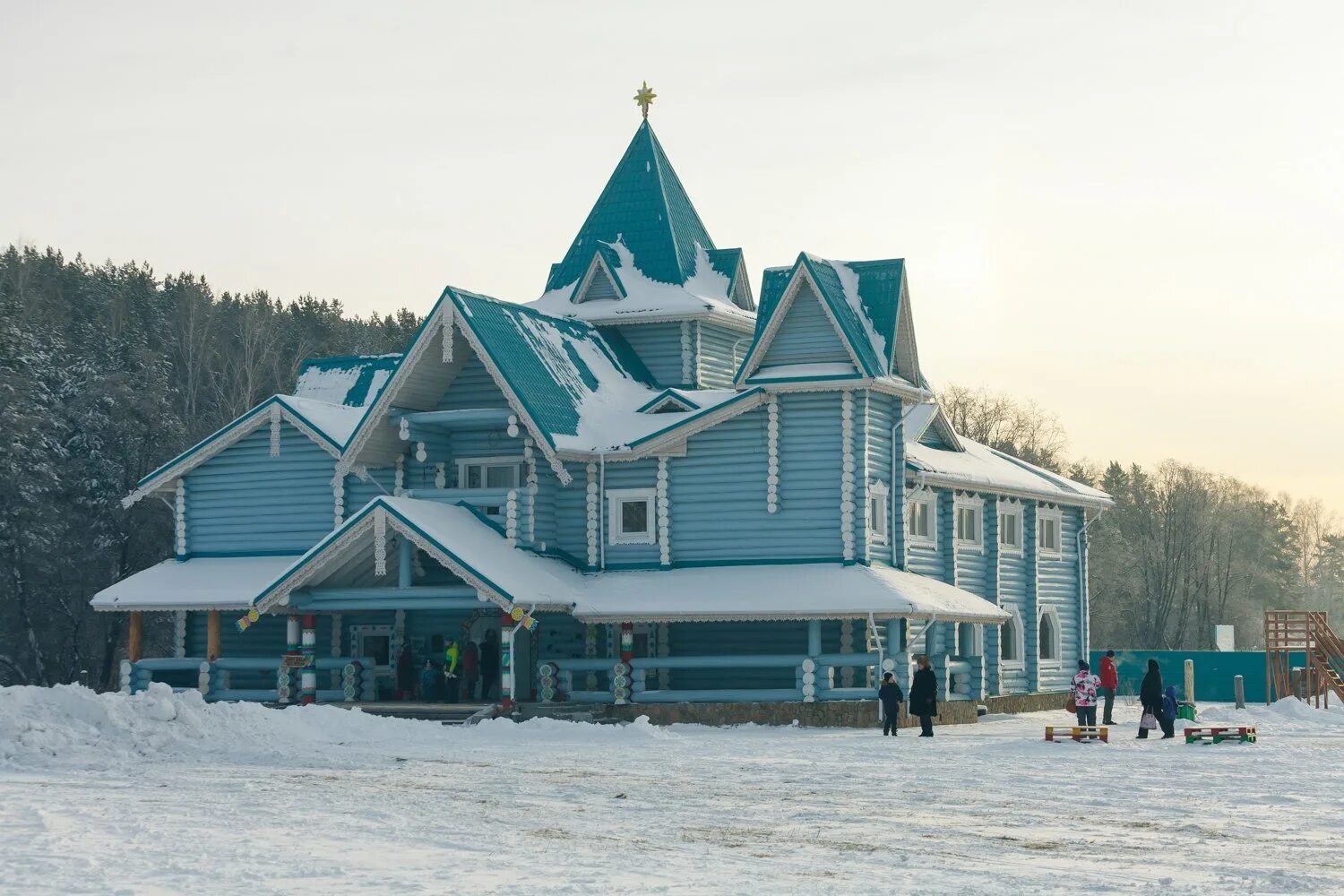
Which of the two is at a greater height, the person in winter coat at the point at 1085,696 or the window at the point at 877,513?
the window at the point at 877,513

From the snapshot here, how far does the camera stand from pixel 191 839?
55.1ft

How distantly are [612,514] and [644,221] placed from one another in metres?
9.93

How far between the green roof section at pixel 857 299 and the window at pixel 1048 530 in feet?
35.6

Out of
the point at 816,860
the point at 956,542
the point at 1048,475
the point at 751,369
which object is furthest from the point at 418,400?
the point at 816,860

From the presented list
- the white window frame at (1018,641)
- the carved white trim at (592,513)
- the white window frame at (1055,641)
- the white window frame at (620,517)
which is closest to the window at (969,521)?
the white window frame at (1018,641)

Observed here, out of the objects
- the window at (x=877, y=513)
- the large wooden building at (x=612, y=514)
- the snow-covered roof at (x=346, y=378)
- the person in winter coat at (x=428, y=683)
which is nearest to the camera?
the large wooden building at (x=612, y=514)

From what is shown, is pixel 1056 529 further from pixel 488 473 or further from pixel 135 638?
pixel 135 638

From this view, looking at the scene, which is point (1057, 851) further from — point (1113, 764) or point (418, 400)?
point (418, 400)

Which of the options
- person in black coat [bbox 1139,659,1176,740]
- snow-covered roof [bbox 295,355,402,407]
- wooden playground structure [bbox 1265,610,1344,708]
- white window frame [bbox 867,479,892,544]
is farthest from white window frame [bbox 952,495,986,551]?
snow-covered roof [bbox 295,355,402,407]

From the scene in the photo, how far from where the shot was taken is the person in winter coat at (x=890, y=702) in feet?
109

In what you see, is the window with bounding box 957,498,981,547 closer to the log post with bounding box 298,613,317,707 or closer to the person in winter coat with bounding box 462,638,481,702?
the person in winter coat with bounding box 462,638,481,702

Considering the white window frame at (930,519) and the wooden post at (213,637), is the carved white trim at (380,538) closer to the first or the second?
the wooden post at (213,637)

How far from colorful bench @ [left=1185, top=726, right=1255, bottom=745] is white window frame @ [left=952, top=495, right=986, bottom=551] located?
1286 cm

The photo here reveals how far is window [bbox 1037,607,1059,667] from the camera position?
1946 inches
